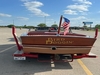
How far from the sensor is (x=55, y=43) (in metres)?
4.89

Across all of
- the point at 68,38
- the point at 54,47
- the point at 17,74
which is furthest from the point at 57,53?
the point at 17,74

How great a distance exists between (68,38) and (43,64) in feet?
5.35

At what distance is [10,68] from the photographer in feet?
16.7

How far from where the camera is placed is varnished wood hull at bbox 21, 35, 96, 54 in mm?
4832

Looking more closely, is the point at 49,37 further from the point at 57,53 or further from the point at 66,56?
the point at 66,56

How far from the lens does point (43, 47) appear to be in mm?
4941

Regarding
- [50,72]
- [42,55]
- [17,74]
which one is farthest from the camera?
[42,55]

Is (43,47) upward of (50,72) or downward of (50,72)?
upward

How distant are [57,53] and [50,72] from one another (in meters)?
0.70

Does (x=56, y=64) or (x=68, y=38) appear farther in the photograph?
(x=56, y=64)

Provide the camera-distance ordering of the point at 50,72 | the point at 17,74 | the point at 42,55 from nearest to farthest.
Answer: the point at 17,74, the point at 50,72, the point at 42,55

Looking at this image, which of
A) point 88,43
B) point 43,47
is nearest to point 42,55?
point 43,47

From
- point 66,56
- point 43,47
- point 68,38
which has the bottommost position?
point 66,56

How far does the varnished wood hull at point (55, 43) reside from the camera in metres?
4.83
